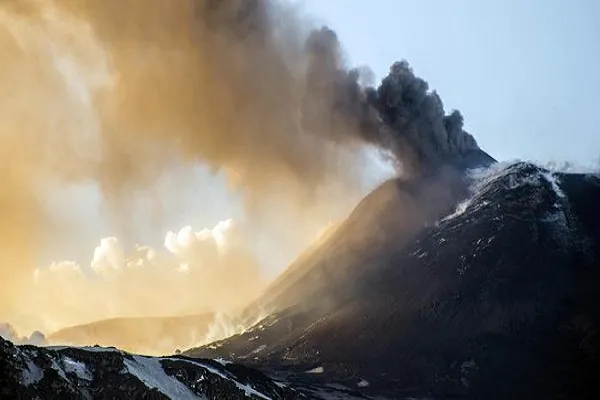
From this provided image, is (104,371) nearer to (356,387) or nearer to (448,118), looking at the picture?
(356,387)

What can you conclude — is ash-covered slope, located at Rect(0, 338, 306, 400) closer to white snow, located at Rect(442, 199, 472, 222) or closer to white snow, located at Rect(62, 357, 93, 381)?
white snow, located at Rect(62, 357, 93, 381)

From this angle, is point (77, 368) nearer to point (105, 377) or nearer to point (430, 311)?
point (105, 377)

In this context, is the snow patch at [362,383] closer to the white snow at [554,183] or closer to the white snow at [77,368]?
the white snow at [77,368]

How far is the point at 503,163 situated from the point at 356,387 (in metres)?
99.7

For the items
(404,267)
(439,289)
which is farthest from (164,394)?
(404,267)

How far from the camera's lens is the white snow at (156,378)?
6600 cm

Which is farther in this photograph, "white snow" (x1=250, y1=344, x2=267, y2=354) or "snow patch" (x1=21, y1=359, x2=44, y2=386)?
"white snow" (x1=250, y1=344, x2=267, y2=354)

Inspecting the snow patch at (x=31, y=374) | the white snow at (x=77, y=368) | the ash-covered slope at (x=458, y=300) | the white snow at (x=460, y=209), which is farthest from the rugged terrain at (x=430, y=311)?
the snow patch at (x=31, y=374)

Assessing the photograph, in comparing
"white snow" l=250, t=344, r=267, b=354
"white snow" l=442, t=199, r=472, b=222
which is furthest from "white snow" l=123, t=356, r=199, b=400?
"white snow" l=442, t=199, r=472, b=222

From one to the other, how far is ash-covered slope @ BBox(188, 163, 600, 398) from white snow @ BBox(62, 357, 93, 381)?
51.9m

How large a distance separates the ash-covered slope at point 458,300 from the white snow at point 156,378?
43607mm

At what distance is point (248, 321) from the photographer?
17562 cm

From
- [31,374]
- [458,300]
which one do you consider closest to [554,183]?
[458,300]

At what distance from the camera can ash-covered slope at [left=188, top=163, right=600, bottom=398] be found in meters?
114
